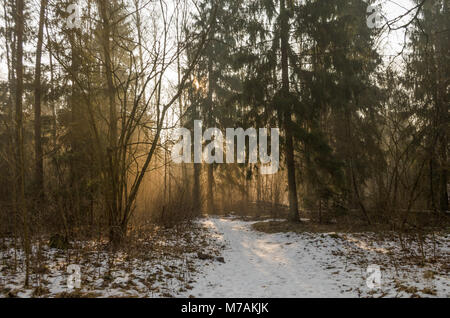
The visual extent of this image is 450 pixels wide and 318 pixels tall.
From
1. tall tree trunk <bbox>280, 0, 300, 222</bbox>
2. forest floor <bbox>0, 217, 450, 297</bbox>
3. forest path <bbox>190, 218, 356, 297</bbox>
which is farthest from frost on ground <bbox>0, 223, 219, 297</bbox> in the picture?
tall tree trunk <bbox>280, 0, 300, 222</bbox>

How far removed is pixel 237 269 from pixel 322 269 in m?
1.95

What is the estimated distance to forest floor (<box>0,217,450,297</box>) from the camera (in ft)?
15.9

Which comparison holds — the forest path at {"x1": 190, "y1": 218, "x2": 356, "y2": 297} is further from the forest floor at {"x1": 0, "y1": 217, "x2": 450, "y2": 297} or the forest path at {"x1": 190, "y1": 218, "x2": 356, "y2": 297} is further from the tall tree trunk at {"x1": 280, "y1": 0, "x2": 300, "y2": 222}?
the tall tree trunk at {"x1": 280, "y1": 0, "x2": 300, "y2": 222}

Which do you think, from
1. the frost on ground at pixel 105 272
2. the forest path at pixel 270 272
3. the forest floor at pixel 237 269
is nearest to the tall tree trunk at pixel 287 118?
the forest path at pixel 270 272

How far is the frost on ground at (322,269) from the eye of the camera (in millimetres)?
5133

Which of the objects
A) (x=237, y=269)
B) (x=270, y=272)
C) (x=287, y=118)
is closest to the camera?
(x=270, y=272)

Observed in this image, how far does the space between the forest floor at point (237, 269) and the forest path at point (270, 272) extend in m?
0.02

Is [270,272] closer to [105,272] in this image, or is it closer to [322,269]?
[322,269]

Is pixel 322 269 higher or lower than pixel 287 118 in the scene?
lower

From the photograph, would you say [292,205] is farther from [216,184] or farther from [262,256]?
[216,184]

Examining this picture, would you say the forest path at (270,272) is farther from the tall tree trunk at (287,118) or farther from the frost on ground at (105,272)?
the tall tree trunk at (287,118)

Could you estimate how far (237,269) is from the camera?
23.4 feet

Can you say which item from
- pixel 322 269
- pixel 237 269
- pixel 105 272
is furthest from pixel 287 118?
pixel 105 272
